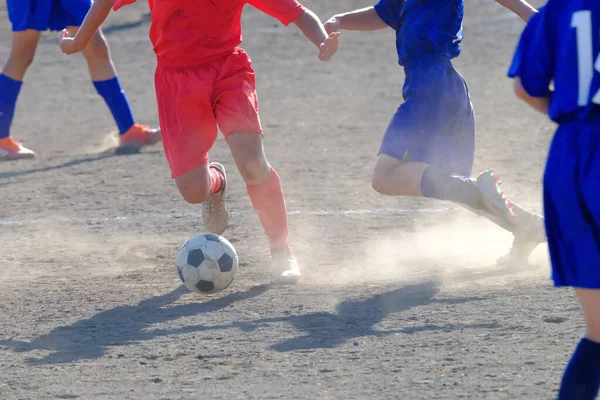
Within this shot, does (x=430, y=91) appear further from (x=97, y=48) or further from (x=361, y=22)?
(x=97, y=48)

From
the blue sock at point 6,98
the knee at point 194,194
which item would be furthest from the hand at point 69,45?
the blue sock at point 6,98

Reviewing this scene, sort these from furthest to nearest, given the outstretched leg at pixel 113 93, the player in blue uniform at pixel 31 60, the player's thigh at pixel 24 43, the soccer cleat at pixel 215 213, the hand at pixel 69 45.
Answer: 1. the outstretched leg at pixel 113 93
2. the player's thigh at pixel 24 43
3. the player in blue uniform at pixel 31 60
4. the soccer cleat at pixel 215 213
5. the hand at pixel 69 45

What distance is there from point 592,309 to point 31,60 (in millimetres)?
6441

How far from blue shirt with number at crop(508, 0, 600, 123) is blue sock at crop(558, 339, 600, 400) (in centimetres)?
68

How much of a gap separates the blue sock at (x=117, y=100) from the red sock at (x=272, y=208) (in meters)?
3.51

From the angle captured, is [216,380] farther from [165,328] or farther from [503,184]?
[503,184]

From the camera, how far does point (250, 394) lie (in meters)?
3.70

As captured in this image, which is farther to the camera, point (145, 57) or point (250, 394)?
point (145, 57)

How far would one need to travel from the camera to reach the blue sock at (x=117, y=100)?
27.7 feet

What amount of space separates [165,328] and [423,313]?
113 cm

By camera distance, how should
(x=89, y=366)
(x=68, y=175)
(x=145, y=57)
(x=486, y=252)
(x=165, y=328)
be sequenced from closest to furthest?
1. (x=89, y=366)
2. (x=165, y=328)
3. (x=486, y=252)
4. (x=68, y=175)
5. (x=145, y=57)

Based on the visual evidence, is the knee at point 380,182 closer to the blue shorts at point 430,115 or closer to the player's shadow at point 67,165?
the blue shorts at point 430,115

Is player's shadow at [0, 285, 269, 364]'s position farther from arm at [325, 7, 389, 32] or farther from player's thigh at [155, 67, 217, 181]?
arm at [325, 7, 389, 32]

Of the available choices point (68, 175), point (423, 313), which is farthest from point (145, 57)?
point (423, 313)
